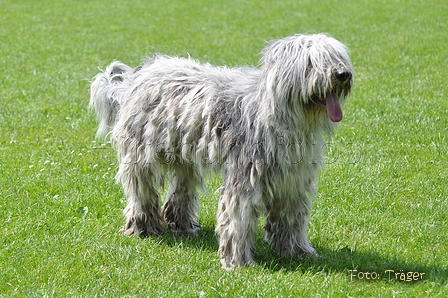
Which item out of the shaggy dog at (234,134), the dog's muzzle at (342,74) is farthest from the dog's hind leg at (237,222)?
the dog's muzzle at (342,74)

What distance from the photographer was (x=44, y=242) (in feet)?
18.2

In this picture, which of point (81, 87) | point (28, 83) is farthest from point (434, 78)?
point (28, 83)

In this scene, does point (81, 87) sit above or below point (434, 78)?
below

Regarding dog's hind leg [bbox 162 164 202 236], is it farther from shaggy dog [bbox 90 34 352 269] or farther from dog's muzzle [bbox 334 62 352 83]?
dog's muzzle [bbox 334 62 352 83]

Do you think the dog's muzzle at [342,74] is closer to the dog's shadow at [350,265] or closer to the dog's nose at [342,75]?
the dog's nose at [342,75]

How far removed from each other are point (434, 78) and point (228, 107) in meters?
6.42

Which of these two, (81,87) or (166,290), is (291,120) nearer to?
(166,290)

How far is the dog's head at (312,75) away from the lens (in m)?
4.43

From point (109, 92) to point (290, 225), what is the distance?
214cm

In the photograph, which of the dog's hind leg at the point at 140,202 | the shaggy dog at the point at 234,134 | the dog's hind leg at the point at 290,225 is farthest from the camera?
the dog's hind leg at the point at 140,202

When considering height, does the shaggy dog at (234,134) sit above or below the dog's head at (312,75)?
below

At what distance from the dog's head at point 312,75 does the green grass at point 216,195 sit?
4.50 feet

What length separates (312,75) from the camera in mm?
4434

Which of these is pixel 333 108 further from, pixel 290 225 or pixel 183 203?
pixel 183 203
